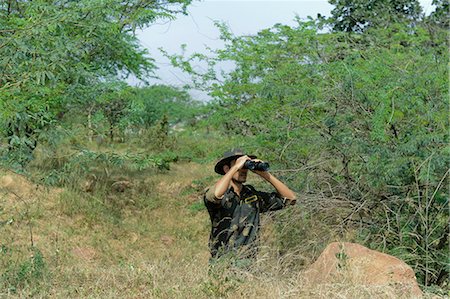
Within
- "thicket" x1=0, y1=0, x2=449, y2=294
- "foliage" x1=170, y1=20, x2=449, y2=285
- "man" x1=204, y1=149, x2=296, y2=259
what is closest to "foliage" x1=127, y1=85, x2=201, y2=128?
"thicket" x1=0, y1=0, x2=449, y2=294

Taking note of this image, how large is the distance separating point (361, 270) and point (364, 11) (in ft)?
51.8

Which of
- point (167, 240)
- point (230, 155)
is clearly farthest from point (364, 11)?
point (230, 155)

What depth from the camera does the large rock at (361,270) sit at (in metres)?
3.83

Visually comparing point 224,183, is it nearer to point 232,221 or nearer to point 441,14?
point 232,221

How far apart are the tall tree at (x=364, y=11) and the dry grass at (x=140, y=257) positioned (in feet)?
26.9

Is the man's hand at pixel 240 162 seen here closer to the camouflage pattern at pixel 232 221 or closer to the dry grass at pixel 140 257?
the camouflage pattern at pixel 232 221

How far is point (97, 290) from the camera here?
→ 366 cm

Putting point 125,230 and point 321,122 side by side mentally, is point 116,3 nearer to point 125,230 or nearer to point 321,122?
point 321,122

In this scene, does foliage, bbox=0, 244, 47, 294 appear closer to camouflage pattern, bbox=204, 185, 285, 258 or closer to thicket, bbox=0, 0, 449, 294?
thicket, bbox=0, 0, 449, 294

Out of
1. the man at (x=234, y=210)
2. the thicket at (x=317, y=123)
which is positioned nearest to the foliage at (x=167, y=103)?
the thicket at (x=317, y=123)

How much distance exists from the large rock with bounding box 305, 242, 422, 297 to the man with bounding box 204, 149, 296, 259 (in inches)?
20.1

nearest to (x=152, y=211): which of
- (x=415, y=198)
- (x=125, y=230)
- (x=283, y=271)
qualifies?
(x=125, y=230)

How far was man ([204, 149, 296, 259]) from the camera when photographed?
14.1 feet

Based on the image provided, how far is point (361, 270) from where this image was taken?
3.99 metres
